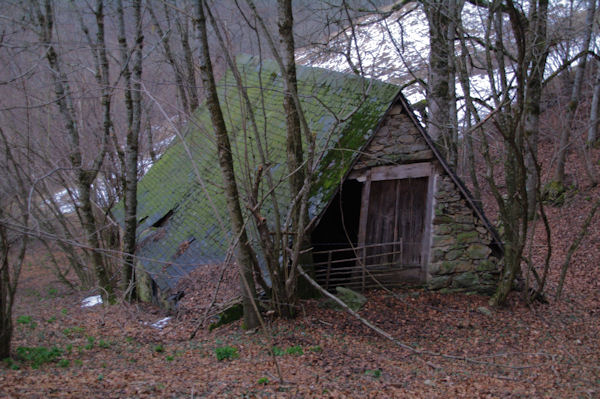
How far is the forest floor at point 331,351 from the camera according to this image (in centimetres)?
466

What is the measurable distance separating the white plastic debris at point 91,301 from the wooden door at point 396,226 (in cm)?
627

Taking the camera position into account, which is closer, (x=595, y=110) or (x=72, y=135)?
(x=72, y=135)

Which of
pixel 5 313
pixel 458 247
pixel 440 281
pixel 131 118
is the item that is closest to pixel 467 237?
pixel 458 247

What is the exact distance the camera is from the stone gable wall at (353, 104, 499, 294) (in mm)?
7629

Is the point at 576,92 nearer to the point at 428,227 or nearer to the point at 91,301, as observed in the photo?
the point at 428,227

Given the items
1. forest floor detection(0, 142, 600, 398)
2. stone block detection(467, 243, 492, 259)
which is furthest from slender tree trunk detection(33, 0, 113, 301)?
Answer: stone block detection(467, 243, 492, 259)

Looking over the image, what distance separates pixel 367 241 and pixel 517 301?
2604mm

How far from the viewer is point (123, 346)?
20.8 ft

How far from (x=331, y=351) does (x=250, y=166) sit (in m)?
4.50

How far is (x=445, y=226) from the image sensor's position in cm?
783

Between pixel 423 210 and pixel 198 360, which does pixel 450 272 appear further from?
pixel 198 360

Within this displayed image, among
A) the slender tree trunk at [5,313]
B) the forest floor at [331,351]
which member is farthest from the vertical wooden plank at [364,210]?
the slender tree trunk at [5,313]

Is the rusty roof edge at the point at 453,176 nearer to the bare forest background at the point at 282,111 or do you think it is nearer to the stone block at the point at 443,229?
the bare forest background at the point at 282,111

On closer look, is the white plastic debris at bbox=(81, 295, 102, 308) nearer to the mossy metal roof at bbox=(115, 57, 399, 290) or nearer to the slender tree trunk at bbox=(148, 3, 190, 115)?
the mossy metal roof at bbox=(115, 57, 399, 290)
